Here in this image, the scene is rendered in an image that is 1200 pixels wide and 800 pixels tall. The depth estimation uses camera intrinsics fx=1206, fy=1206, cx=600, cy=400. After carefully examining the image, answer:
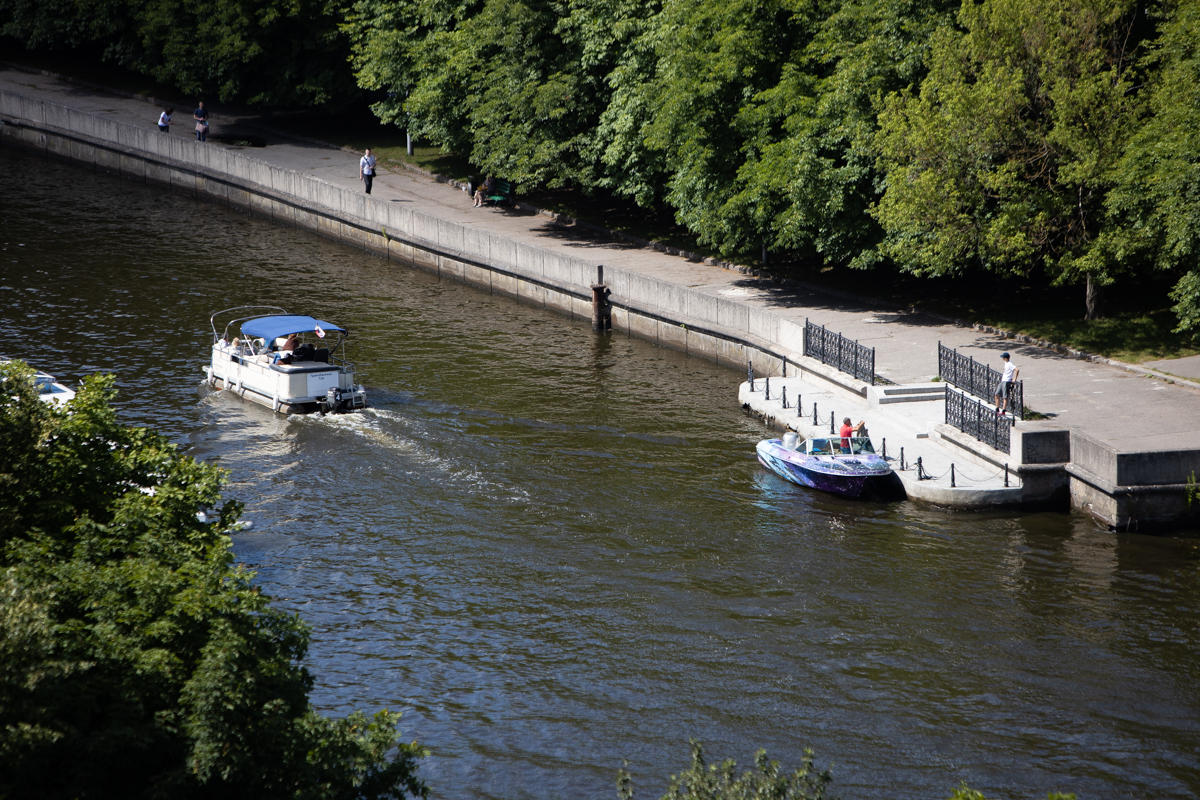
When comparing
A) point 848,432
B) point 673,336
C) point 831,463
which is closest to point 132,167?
point 673,336

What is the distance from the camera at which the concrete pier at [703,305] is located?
24.9 m

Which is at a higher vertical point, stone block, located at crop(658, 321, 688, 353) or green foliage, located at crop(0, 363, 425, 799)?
stone block, located at crop(658, 321, 688, 353)

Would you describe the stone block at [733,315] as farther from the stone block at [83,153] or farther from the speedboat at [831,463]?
the stone block at [83,153]

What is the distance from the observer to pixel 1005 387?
27297 mm

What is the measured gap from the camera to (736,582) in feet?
72.2

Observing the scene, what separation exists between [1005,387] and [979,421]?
1.47m

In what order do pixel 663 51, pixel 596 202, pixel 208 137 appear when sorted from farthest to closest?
1. pixel 208 137
2. pixel 596 202
3. pixel 663 51

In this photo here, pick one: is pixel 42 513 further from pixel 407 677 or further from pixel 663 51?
pixel 663 51

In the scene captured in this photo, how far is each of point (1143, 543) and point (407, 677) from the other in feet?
47.2

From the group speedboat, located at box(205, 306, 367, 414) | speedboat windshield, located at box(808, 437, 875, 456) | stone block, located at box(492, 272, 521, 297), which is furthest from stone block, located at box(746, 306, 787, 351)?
speedboat, located at box(205, 306, 367, 414)

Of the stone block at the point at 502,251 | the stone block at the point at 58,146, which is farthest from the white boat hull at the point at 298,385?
the stone block at the point at 58,146

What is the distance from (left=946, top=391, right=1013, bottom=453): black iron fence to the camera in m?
25.8

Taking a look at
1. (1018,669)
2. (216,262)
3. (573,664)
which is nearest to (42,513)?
(573,664)

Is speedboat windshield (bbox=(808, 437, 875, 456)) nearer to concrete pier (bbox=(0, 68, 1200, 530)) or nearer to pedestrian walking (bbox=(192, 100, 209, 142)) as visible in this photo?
concrete pier (bbox=(0, 68, 1200, 530))
